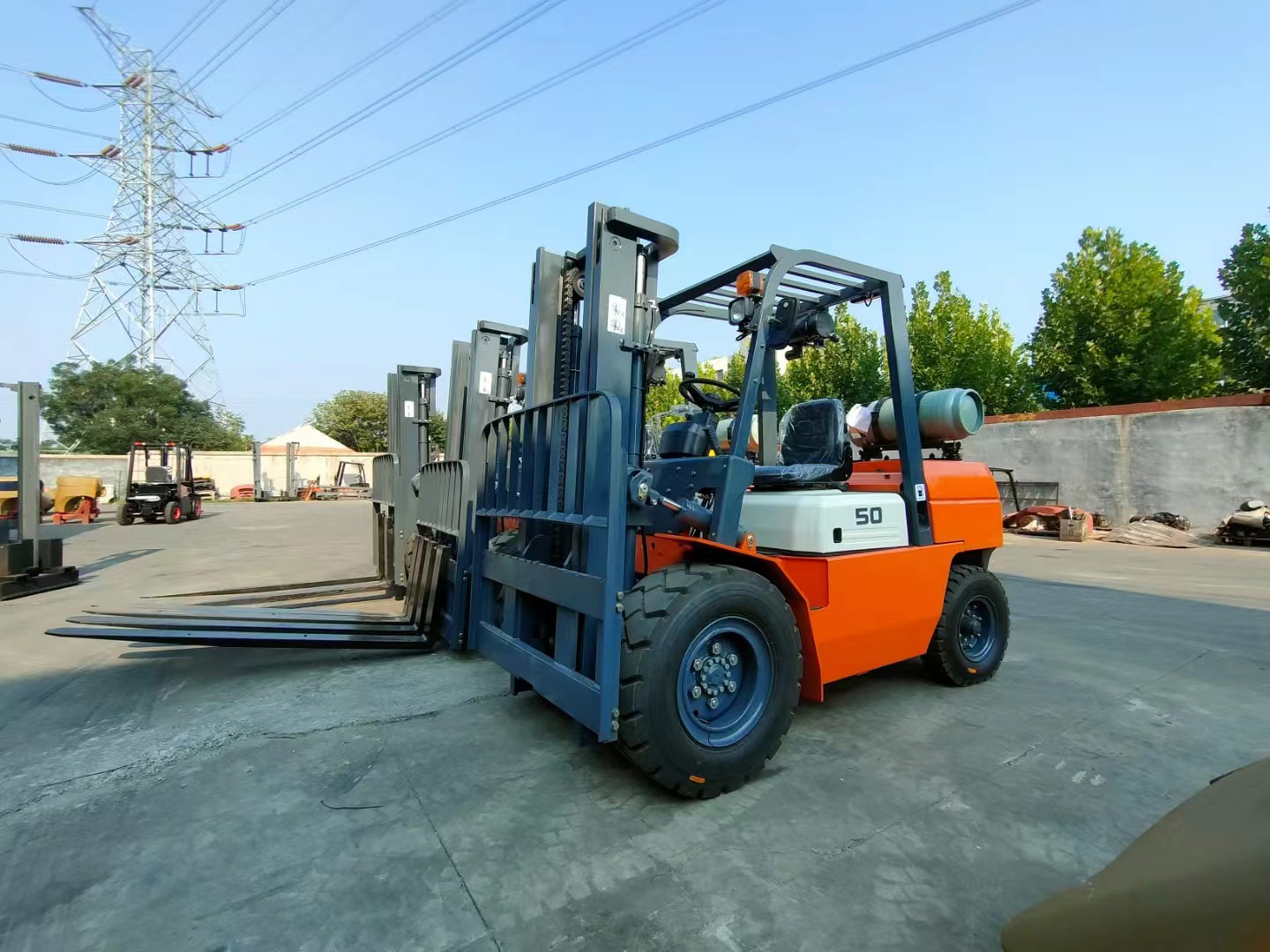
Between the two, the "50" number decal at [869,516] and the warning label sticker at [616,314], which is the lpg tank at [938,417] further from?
the warning label sticker at [616,314]

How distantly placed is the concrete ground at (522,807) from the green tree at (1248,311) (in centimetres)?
1861

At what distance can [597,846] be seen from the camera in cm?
267

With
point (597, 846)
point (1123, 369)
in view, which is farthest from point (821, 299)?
point (1123, 369)

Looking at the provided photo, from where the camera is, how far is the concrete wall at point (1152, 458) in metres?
15.2

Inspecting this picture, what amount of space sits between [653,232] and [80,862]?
3.78 meters

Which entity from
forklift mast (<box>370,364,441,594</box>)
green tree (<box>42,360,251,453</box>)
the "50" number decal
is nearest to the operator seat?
the "50" number decal

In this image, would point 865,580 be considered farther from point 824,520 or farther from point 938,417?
point 938,417

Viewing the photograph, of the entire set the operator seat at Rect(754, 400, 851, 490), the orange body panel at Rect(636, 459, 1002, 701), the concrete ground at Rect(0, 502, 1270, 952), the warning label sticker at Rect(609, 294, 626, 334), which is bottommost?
the concrete ground at Rect(0, 502, 1270, 952)

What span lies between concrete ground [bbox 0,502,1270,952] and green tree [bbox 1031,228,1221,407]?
1996 cm

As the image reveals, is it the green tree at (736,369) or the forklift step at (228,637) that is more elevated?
the green tree at (736,369)

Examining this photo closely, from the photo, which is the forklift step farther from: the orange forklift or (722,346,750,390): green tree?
(722,346,750,390): green tree

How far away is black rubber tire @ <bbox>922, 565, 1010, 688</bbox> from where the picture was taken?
4.57 metres

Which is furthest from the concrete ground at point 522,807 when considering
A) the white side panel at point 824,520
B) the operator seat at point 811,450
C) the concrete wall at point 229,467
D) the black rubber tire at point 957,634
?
the concrete wall at point 229,467

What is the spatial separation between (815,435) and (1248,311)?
2218cm
